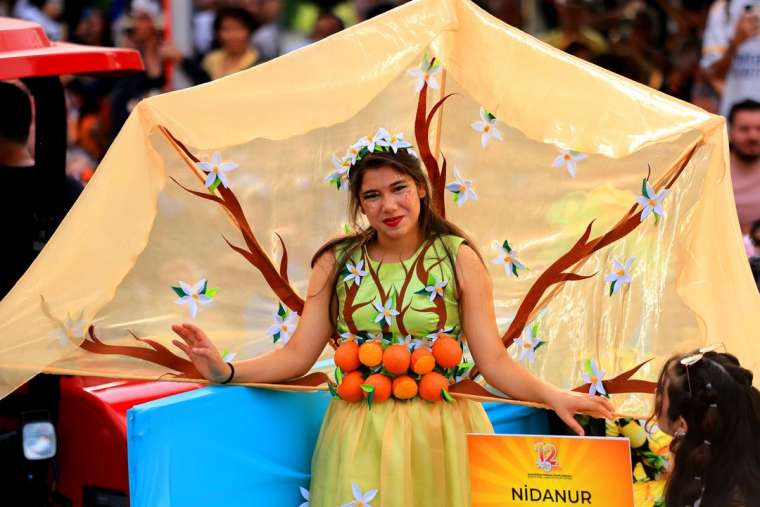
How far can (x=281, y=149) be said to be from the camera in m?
4.08

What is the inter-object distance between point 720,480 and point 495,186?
138cm

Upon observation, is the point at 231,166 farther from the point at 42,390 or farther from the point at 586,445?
the point at 586,445

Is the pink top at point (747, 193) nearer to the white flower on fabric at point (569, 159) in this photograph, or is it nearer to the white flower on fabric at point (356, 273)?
the white flower on fabric at point (569, 159)

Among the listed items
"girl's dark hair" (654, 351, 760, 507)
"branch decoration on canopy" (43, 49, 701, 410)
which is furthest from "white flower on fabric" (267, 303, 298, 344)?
"girl's dark hair" (654, 351, 760, 507)

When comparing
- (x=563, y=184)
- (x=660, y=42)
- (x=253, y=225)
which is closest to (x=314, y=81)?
(x=253, y=225)

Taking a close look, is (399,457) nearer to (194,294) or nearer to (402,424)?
(402,424)

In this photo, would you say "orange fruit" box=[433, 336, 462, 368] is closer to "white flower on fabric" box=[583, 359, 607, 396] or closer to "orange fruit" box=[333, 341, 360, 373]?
"orange fruit" box=[333, 341, 360, 373]

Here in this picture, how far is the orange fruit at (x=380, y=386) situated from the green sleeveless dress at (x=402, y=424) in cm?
3

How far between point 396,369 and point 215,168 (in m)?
0.91

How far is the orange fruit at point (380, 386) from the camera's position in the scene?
12.0 ft

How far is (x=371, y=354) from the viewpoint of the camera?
366 cm

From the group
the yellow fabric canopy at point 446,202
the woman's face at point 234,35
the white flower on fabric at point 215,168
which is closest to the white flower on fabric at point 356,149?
the yellow fabric canopy at point 446,202

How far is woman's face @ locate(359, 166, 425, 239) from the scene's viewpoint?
3605 millimetres

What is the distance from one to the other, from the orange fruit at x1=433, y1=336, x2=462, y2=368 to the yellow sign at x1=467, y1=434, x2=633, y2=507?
278mm
